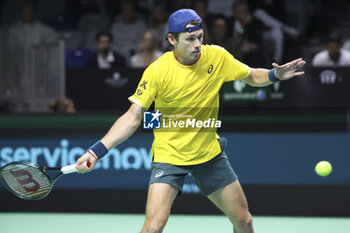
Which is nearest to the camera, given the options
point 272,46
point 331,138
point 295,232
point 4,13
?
point 295,232

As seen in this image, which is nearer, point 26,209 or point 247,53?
point 26,209

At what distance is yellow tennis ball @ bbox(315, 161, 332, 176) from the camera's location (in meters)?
8.00

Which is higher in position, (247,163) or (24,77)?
(24,77)

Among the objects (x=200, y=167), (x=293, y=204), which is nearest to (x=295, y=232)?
(x=293, y=204)

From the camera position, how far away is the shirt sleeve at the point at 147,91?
198 inches

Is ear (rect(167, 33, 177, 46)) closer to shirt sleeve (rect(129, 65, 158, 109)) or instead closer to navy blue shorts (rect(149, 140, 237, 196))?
shirt sleeve (rect(129, 65, 158, 109))

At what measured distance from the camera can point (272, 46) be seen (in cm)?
1101

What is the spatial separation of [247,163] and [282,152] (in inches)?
18.2

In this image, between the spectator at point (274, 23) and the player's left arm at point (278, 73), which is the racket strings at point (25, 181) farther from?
the spectator at point (274, 23)

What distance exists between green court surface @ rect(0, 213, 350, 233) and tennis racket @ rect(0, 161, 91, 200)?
249 centimetres

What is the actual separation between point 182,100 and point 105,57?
5.08 metres

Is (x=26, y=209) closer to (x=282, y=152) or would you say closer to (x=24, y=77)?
(x=24, y=77)

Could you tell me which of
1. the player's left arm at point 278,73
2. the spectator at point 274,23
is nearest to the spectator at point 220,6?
the spectator at point 274,23

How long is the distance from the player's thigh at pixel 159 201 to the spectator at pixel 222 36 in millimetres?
4799
